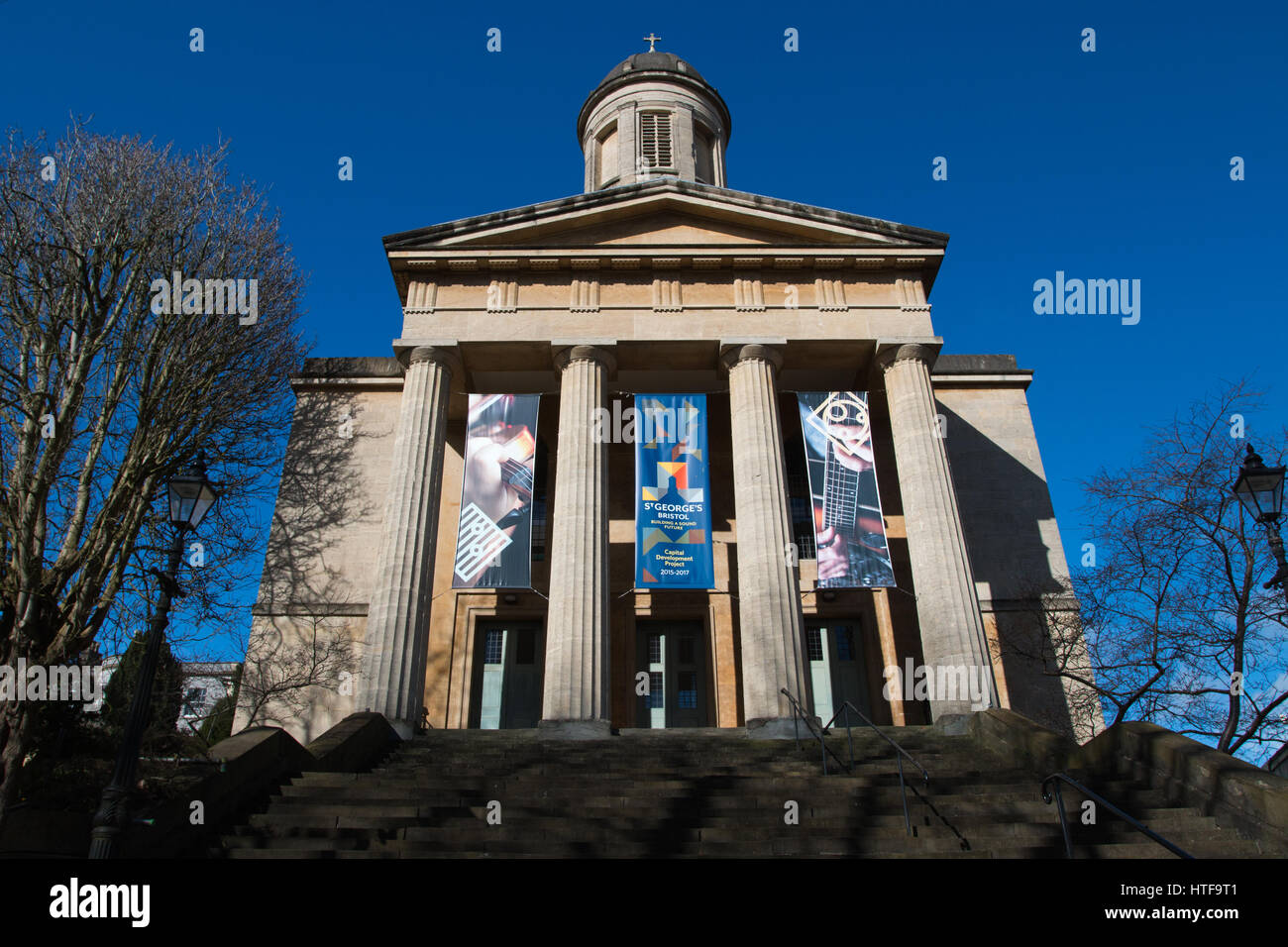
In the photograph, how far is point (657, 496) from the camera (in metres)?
18.1

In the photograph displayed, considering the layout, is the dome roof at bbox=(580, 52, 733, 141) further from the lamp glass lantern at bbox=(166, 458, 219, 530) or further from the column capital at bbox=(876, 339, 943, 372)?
the lamp glass lantern at bbox=(166, 458, 219, 530)

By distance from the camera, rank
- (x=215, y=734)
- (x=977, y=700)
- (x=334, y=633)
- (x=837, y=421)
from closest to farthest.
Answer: (x=977, y=700) < (x=837, y=421) < (x=334, y=633) < (x=215, y=734)

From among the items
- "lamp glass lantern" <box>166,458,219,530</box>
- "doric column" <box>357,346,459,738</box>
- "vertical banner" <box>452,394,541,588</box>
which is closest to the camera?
"lamp glass lantern" <box>166,458,219,530</box>

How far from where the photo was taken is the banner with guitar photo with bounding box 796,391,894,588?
17672mm

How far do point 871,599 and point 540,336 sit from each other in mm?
9955

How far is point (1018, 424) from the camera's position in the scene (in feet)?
→ 79.3

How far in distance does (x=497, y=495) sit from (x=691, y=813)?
8.98 meters

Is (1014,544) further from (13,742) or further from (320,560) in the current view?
(13,742)

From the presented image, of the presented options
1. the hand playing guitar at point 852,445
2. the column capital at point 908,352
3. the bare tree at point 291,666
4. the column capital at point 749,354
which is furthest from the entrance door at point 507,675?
the column capital at point 908,352

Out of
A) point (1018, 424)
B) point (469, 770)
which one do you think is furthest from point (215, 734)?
point (1018, 424)

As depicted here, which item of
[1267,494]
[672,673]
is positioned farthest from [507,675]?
[1267,494]

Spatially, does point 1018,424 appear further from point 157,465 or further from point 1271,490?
point 157,465

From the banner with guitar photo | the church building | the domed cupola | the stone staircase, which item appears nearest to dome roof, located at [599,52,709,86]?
the domed cupola

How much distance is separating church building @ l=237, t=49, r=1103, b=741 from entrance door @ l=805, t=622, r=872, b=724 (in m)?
0.07
